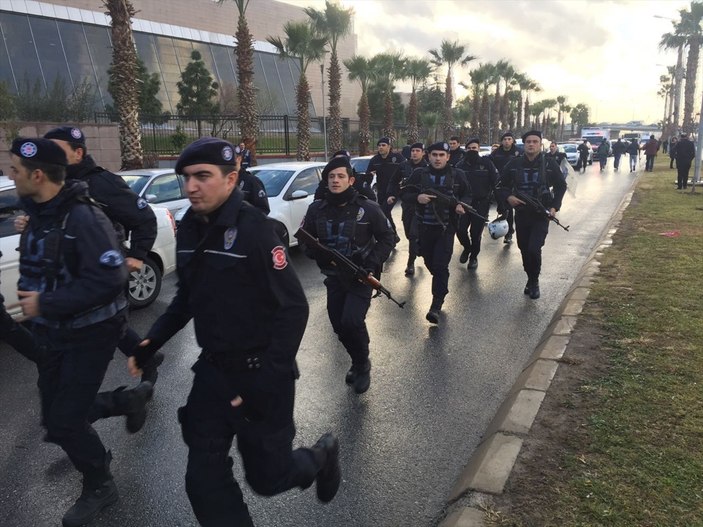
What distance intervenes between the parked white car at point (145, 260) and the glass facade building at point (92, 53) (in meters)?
22.6

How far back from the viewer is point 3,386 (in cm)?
446

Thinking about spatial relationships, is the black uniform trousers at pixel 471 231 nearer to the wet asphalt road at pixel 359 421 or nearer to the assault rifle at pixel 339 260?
the wet asphalt road at pixel 359 421

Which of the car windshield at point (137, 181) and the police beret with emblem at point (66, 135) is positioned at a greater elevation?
the police beret with emblem at point (66, 135)

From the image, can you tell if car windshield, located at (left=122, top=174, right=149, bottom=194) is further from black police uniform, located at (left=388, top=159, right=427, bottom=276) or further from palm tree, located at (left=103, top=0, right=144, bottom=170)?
palm tree, located at (left=103, top=0, right=144, bottom=170)

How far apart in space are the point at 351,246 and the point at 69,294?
215 centimetres

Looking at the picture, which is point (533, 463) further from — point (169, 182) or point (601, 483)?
point (169, 182)

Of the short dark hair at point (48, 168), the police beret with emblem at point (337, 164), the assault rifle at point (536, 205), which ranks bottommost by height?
the assault rifle at point (536, 205)

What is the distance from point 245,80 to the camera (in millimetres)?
20469

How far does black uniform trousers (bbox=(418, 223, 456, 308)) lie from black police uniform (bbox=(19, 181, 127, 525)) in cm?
375

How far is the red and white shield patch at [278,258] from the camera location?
2.19 m

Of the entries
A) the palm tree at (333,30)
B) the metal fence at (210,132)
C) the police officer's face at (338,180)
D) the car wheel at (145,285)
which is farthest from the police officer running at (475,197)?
the palm tree at (333,30)

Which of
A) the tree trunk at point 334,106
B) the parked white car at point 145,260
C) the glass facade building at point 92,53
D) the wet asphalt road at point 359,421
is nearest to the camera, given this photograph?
the wet asphalt road at point 359,421

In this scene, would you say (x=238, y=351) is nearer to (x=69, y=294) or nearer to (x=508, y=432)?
(x=69, y=294)

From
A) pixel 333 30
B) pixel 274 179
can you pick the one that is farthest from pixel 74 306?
pixel 333 30
